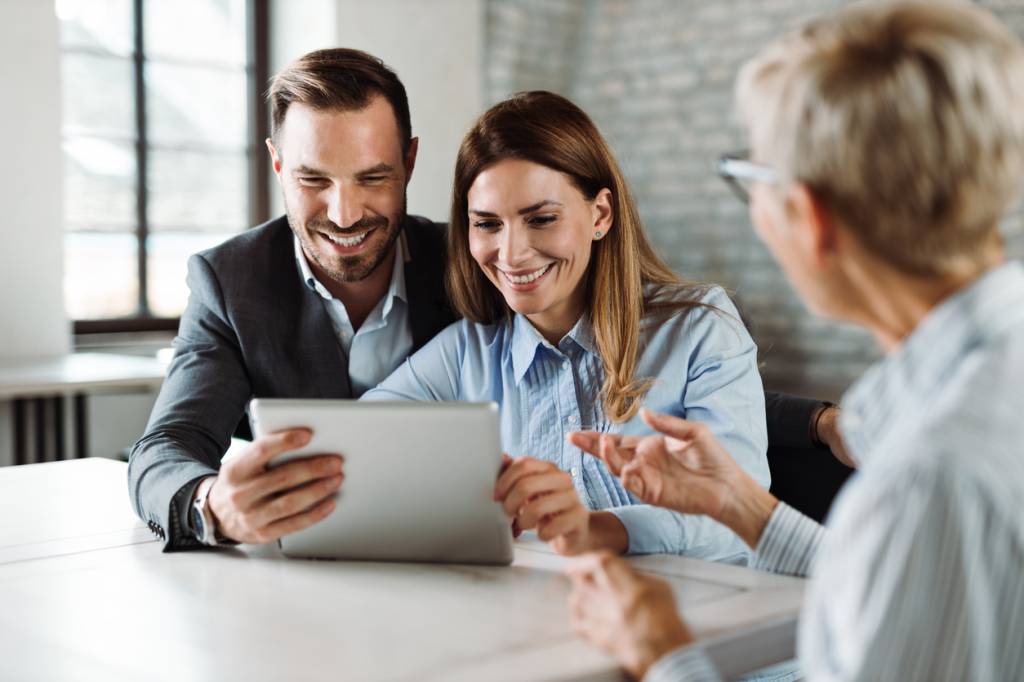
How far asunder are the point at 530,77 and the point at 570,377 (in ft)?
15.3

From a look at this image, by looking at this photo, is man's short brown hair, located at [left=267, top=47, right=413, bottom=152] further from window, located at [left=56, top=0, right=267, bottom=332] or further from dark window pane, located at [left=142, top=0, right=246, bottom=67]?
dark window pane, located at [left=142, top=0, right=246, bottom=67]

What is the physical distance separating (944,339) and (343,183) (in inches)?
57.3

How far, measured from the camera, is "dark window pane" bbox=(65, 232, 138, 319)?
16.8 feet

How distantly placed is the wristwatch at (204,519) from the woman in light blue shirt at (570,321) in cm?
55

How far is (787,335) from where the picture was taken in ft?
19.5

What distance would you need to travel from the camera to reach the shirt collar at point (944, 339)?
878mm

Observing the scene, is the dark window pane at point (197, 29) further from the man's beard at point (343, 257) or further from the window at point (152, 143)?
the man's beard at point (343, 257)

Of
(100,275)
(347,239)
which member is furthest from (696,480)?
(100,275)

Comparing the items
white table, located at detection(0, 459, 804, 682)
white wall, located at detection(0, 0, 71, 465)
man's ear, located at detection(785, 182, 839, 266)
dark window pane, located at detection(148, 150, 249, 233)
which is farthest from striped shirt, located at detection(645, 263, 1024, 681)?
dark window pane, located at detection(148, 150, 249, 233)

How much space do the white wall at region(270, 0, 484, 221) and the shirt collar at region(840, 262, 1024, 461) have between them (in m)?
4.85

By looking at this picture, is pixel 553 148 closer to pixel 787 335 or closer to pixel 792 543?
pixel 792 543

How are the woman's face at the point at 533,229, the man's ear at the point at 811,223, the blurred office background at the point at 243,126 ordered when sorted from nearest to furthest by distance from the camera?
the man's ear at the point at 811,223, the woman's face at the point at 533,229, the blurred office background at the point at 243,126

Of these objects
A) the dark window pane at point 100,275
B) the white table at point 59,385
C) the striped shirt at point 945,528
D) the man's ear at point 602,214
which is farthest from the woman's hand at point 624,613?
the dark window pane at point 100,275

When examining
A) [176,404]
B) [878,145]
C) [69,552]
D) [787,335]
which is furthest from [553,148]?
[787,335]
